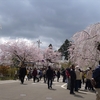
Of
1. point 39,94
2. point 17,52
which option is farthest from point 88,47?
point 17,52

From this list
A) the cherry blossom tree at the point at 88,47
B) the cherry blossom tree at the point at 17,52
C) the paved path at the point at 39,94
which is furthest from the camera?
the cherry blossom tree at the point at 17,52

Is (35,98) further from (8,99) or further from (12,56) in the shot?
(12,56)

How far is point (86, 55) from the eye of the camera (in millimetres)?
24109

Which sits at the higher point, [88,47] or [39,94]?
[88,47]

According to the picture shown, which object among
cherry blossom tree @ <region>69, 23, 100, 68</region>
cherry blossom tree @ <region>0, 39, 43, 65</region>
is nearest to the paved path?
cherry blossom tree @ <region>69, 23, 100, 68</region>

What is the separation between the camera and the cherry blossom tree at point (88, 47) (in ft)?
74.3

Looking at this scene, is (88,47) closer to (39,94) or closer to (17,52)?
(39,94)

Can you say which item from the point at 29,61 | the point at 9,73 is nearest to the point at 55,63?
the point at 29,61

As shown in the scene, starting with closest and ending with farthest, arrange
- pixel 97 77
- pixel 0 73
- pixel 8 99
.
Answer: pixel 97 77 < pixel 8 99 < pixel 0 73

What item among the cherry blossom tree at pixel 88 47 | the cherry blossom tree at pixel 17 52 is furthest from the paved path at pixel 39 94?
the cherry blossom tree at pixel 17 52

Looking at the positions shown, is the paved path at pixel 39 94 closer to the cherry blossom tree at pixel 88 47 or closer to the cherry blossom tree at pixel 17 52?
the cherry blossom tree at pixel 88 47

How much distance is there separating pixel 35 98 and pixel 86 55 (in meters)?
13.3

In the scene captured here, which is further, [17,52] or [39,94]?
[17,52]

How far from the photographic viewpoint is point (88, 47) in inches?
924
